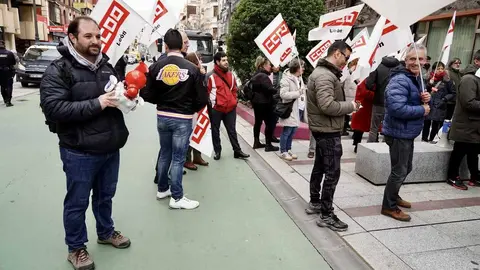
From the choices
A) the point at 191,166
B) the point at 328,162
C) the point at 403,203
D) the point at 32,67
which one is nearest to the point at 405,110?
the point at 328,162

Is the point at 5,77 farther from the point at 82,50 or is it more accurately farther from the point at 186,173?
the point at 82,50

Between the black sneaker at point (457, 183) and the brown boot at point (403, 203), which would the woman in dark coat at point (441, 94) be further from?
the brown boot at point (403, 203)

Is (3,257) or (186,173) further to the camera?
(186,173)

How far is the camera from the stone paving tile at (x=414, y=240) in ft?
11.1

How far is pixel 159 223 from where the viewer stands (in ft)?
12.6


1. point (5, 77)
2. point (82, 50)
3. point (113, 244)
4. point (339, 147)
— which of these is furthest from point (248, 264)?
point (5, 77)

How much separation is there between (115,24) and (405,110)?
3038 millimetres

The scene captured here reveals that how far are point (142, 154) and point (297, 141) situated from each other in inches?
128

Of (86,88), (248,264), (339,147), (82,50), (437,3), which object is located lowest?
Answer: (248,264)

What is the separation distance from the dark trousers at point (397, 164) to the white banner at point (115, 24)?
9.66 ft

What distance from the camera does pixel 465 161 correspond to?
5.32m

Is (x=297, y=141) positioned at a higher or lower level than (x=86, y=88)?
lower

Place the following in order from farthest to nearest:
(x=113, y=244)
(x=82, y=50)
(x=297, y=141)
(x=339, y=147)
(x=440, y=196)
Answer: (x=297, y=141)
(x=440, y=196)
(x=339, y=147)
(x=113, y=244)
(x=82, y=50)

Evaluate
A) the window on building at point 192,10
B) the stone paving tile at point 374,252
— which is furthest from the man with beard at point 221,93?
the window on building at point 192,10
